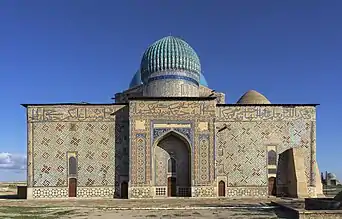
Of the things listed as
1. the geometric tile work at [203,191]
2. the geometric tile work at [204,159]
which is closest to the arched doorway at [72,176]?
the geometric tile work at [203,191]

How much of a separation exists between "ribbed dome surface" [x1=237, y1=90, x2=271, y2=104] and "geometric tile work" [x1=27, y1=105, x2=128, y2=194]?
421 inches

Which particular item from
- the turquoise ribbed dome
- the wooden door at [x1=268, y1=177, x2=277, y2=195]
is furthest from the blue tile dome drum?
the wooden door at [x1=268, y1=177, x2=277, y2=195]

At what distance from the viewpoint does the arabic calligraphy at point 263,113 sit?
82.9ft

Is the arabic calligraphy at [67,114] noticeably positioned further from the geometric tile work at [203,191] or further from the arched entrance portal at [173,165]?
the geometric tile work at [203,191]

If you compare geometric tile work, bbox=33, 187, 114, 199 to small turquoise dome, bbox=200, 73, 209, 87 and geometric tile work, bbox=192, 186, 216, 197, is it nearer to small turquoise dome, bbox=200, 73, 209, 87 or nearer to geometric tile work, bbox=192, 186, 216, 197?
geometric tile work, bbox=192, 186, 216, 197

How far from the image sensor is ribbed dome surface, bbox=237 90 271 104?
31.4m

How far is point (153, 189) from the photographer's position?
2427 cm

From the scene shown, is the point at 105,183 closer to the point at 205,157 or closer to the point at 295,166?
the point at 205,157

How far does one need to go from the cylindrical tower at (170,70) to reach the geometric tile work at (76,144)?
440 centimetres

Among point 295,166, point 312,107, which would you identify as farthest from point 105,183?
point 312,107

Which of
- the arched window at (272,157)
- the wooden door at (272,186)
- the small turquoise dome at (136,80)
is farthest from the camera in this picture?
the small turquoise dome at (136,80)

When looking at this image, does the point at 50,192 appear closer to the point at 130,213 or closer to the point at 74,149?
the point at 74,149

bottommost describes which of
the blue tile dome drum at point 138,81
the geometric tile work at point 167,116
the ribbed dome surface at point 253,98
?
the geometric tile work at point 167,116

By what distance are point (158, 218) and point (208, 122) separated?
10.6 meters
